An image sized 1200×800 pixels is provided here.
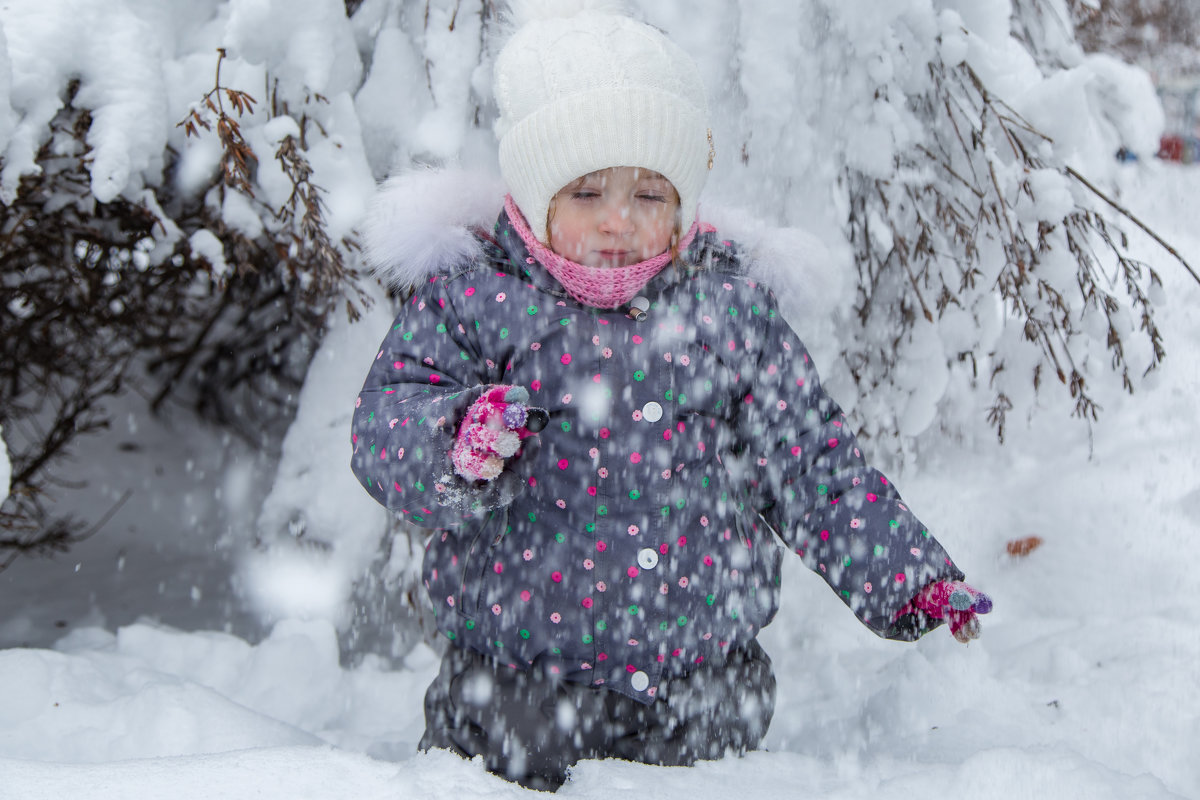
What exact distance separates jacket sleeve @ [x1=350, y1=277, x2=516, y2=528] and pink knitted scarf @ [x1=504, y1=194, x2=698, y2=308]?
19 cm

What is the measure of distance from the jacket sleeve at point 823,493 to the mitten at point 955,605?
0.9 inches

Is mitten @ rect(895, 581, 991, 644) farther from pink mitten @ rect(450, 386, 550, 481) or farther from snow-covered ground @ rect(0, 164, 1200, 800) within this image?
pink mitten @ rect(450, 386, 550, 481)

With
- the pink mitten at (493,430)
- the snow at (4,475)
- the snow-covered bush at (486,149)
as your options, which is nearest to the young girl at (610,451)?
the pink mitten at (493,430)

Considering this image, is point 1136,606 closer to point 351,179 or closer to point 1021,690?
point 1021,690

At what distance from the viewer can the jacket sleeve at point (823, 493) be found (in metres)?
1.67

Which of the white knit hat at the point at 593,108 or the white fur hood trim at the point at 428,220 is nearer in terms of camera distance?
the white knit hat at the point at 593,108

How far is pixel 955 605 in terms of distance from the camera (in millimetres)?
1558

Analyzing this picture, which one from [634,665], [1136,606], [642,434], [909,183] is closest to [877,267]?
[909,183]

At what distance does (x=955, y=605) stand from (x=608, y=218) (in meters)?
0.90

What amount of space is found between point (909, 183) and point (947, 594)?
150 centimetres

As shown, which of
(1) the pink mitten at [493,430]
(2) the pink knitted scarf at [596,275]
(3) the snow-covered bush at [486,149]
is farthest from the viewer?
(3) the snow-covered bush at [486,149]

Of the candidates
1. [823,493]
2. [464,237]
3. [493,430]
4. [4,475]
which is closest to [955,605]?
[823,493]

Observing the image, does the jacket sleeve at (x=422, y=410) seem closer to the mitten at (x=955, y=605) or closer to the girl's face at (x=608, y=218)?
the girl's face at (x=608, y=218)

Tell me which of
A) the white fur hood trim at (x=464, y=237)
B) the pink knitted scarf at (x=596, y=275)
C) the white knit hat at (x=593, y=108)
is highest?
the white knit hat at (x=593, y=108)
